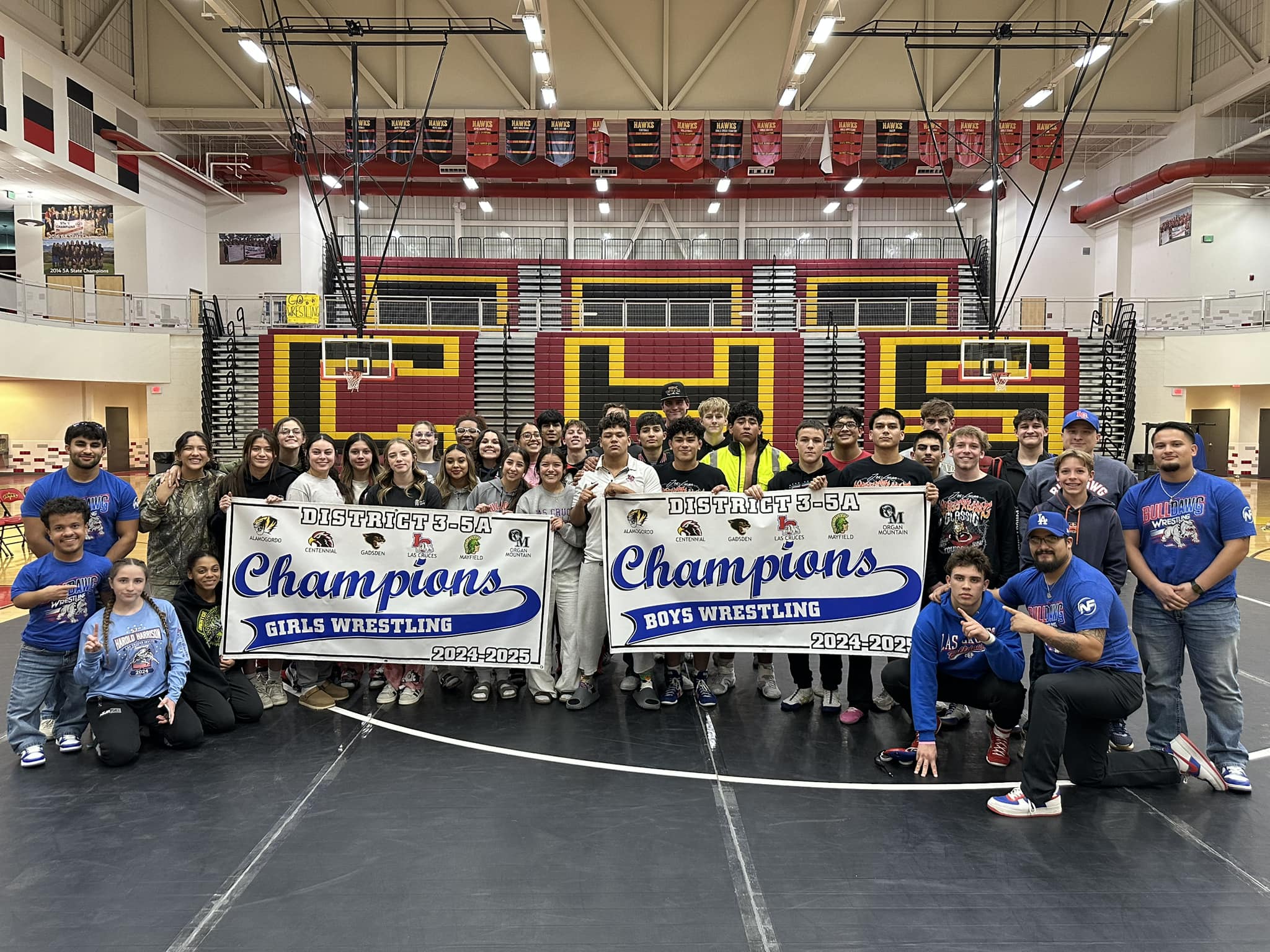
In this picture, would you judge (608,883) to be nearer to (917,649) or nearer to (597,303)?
(917,649)

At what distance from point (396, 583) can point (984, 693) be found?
149 inches

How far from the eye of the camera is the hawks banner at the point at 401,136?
71.0 ft

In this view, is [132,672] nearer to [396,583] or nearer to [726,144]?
[396,583]

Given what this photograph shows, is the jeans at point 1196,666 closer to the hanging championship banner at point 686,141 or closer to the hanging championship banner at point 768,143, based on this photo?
the hanging championship banner at point 768,143

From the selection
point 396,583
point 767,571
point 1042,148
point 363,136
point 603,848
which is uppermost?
point 363,136

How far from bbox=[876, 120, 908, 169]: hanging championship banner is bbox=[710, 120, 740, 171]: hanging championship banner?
3818 millimetres

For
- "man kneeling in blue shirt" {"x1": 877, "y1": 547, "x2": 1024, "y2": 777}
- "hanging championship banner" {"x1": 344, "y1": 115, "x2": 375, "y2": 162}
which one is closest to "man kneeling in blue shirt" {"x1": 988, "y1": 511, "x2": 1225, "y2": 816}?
"man kneeling in blue shirt" {"x1": 877, "y1": 547, "x2": 1024, "y2": 777}

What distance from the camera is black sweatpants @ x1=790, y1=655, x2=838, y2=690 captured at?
5.48 metres

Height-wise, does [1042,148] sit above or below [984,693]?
above

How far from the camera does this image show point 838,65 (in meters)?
23.2

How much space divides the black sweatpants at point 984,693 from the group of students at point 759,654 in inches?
0.5

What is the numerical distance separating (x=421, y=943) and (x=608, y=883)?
2.59 feet

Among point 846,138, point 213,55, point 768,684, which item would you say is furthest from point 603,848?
point 213,55

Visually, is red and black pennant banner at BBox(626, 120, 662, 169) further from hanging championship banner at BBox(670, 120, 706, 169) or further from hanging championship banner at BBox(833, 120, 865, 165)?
hanging championship banner at BBox(833, 120, 865, 165)
